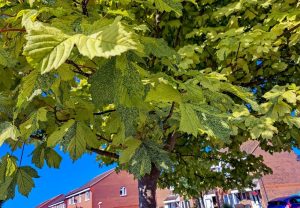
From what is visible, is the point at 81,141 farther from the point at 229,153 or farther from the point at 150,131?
the point at 229,153

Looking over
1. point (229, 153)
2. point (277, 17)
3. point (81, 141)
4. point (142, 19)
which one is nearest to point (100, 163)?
point (229, 153)

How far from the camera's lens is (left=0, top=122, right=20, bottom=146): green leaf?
1.63 metres

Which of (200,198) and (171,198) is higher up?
(171,198)

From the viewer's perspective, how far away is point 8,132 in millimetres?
1680

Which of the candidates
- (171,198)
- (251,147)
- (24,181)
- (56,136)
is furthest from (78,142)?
(171,198)

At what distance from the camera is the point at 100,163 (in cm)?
1012

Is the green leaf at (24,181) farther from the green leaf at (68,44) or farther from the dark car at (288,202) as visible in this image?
the dark car at (288,202)

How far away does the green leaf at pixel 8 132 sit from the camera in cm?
163

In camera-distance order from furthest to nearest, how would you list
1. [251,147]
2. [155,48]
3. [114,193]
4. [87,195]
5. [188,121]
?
[114,193] < [87,195] < [251,147] < [155,48] < [188,121]

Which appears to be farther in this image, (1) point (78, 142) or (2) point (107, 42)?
(1) point (78, 142)

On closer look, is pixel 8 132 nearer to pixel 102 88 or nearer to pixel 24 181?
pixel 24 181

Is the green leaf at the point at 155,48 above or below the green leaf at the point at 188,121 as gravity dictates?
above

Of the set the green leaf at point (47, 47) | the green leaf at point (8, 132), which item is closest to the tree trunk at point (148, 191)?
the green leaf at point (8, 132)

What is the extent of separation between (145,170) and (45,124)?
3.22ft
